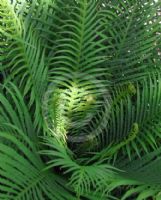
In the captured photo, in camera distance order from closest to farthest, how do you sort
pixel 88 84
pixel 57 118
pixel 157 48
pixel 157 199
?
pixel 157 199 < pixel 57 118 < pixel 88 84 < pixel 157 48

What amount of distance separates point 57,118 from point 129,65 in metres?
0.32

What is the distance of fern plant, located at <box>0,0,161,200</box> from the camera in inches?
40.1

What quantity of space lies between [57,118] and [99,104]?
0.63 ft

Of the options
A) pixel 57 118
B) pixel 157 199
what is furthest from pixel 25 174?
pixel 157 199

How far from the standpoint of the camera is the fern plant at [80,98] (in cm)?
102

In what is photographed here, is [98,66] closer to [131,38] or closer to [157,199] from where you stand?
[131,38]

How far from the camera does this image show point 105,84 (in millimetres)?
1274

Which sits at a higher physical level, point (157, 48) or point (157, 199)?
point (157, 48)

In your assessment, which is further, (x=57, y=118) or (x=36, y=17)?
(x=36, y=17)

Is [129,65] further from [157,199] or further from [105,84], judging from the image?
[157,199]

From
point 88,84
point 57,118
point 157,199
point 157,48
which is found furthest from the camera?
point 157,48

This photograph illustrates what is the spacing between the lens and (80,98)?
119 centimetres

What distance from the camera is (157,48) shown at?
4.60 feet

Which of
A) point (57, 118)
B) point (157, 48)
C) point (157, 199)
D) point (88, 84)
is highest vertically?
point (157, 48)
